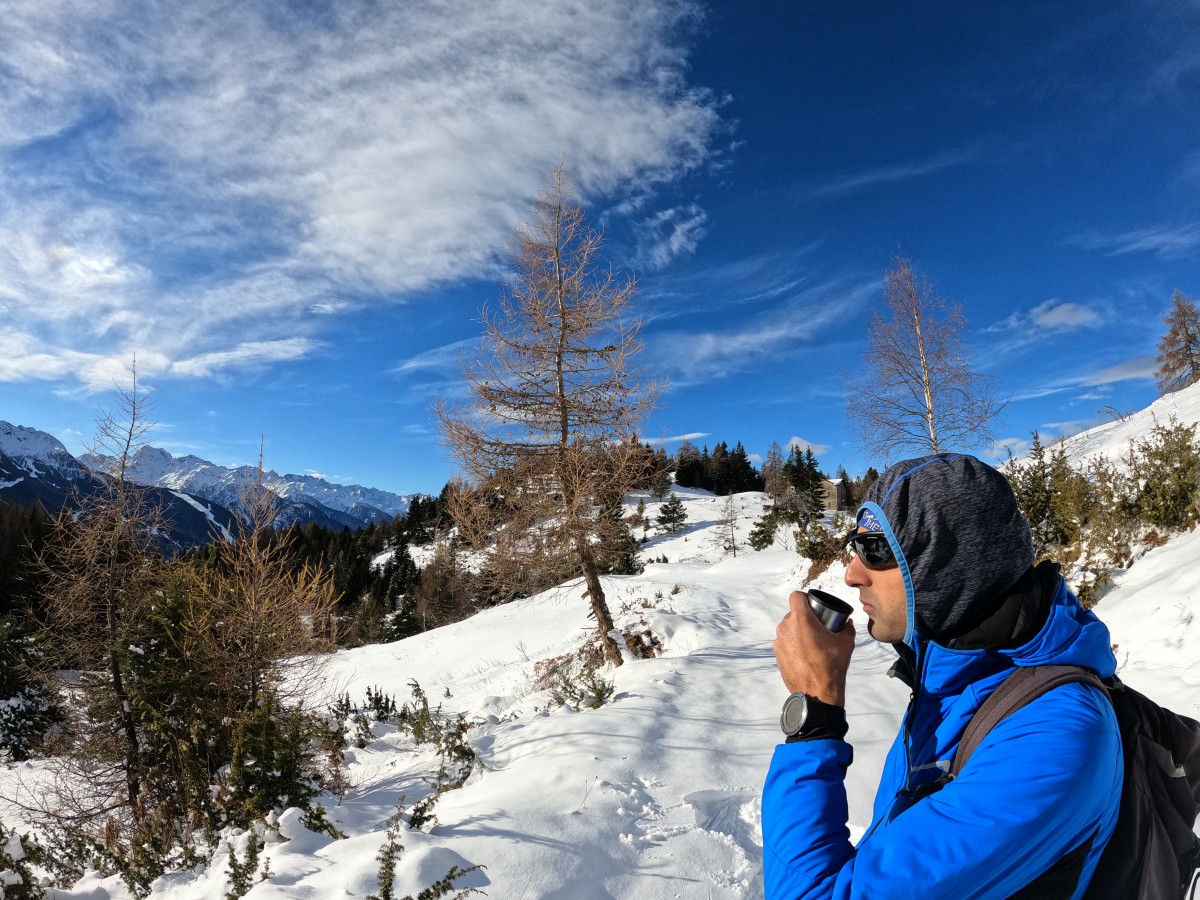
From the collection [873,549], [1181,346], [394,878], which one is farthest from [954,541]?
[1181,346]

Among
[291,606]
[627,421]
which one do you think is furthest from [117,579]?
[627,421]

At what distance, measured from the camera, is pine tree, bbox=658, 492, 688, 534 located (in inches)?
1922

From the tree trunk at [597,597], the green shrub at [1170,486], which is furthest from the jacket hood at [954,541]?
the green shrub at [1170,486]

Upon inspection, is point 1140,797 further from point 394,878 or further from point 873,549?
point 394,878

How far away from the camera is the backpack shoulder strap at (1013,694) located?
1.00 metres

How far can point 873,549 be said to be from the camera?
53.4 inches

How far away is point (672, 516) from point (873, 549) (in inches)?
1924

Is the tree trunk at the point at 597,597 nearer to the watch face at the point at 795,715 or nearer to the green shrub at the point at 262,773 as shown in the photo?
the green shrub at the point at 262,773

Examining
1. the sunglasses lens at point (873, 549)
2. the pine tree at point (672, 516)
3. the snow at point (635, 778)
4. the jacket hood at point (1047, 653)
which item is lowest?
the snow at point (635, 778)

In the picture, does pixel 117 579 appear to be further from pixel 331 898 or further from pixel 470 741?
pixel 331 898

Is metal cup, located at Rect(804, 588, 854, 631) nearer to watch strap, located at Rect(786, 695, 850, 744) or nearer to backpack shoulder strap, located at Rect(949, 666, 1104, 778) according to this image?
watch strap, located at Rect(786, 695, 850, 744)

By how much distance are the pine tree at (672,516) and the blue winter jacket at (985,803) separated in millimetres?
47612

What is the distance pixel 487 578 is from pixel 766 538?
2619 centimetres

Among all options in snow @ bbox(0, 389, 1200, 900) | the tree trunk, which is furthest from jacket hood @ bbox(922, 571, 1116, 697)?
the tree trunk
